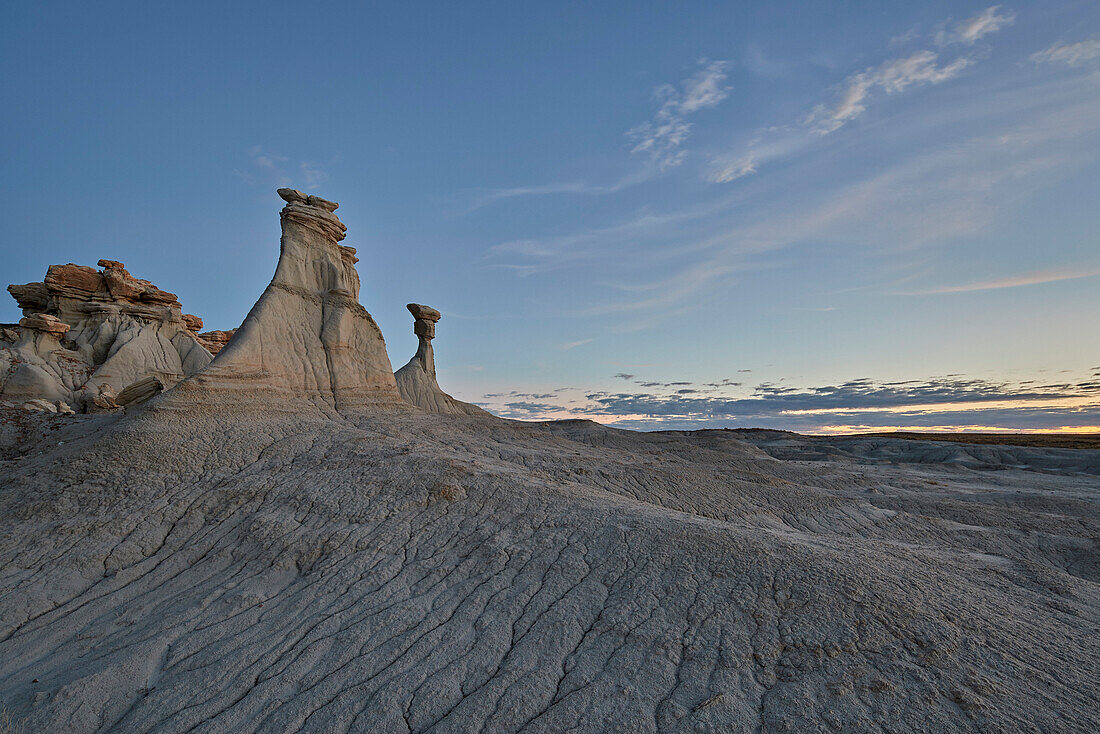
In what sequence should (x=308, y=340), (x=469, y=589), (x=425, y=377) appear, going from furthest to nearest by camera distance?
(x=425, y=377) < (x=308, y=340) < (x=469, y=589)

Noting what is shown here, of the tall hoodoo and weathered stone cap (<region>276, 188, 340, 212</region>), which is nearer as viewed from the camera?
the tall hoodoo

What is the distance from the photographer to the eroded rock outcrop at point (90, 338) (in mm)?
25266

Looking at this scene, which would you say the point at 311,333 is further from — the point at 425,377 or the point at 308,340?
the point at 425,377

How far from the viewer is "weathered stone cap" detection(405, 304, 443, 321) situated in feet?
104

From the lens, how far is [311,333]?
17141mm

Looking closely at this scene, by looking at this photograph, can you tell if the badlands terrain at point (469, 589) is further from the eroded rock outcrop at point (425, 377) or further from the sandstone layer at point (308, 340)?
the eroded rock outcrop at point (425, 377)

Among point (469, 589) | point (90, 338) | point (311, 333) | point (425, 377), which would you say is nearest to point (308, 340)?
point (311, 333)

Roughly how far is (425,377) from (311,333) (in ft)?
43.8

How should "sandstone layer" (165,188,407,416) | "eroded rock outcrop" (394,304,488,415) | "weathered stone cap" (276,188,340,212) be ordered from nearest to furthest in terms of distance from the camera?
"sandstone layer" (165,188,407,416), "weathered stone cap" (276,188,340,212), "eroded rock outcrop" (394,304,488,415)

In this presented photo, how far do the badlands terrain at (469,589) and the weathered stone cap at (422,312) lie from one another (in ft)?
53.0

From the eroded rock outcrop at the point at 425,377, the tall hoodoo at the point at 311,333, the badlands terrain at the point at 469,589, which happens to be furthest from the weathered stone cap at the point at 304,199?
the eroded rock outcrop at the point at 425,377

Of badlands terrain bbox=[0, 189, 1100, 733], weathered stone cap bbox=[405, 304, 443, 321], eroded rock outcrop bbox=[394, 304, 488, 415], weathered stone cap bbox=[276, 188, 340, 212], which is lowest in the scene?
badlands terrain bbox=[0, 189, 1100, 733]

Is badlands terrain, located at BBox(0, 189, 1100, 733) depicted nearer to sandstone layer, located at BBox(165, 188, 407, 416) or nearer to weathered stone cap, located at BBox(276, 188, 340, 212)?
sandstone layer, located at BBox(165, 188, 407, 416)

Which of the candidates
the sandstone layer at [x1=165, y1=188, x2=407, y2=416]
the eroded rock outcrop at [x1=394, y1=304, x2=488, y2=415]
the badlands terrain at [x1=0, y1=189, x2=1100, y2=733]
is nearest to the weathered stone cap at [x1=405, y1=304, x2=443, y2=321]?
the eroded rock outcrop at [x1=394, y1=304, x2=488, y2=415]
